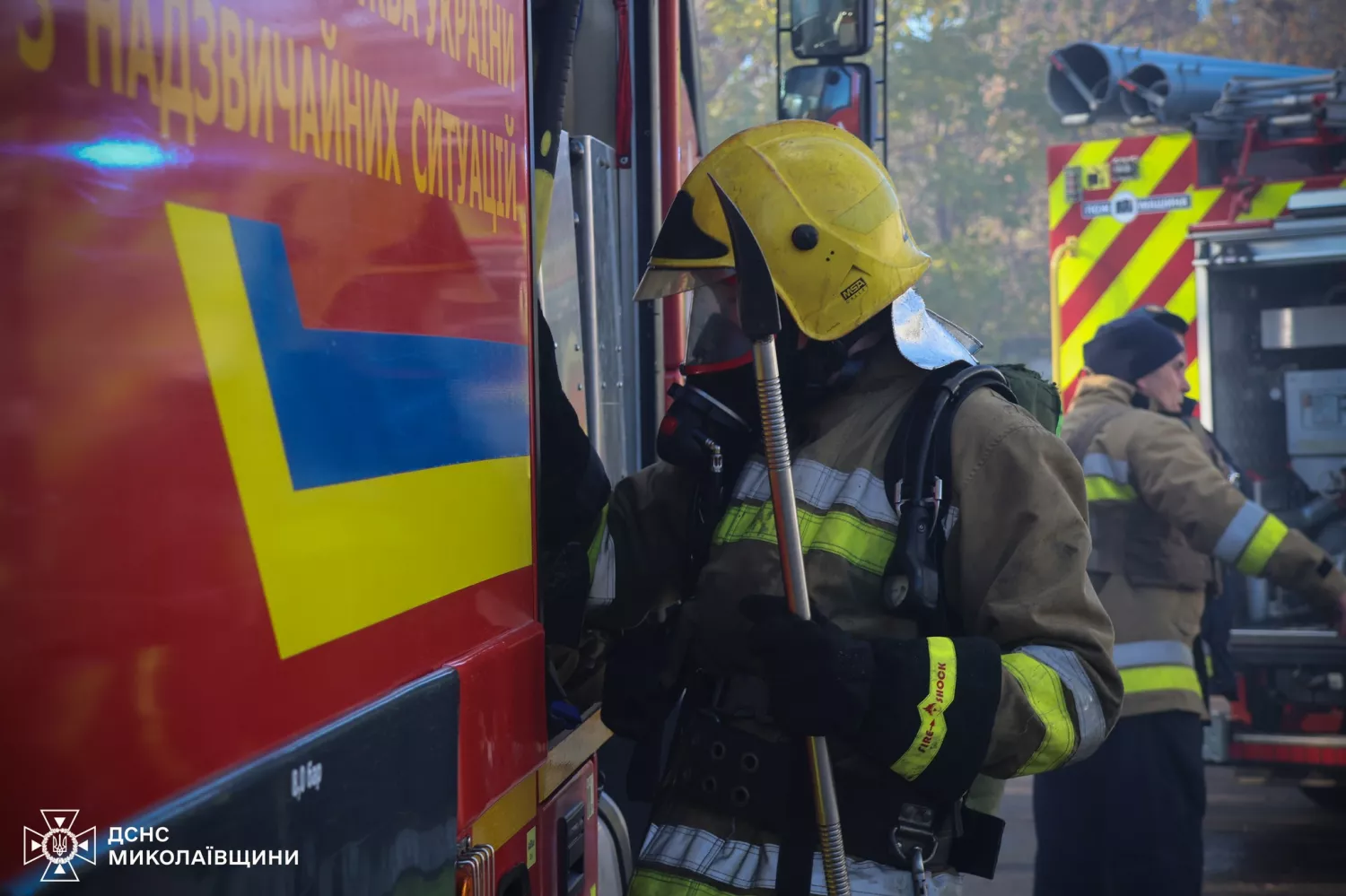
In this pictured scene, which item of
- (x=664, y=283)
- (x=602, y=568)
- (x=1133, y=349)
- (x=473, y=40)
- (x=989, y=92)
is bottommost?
(x=602, y=568)

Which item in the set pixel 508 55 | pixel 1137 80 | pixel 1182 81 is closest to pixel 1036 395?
pixel 508 55

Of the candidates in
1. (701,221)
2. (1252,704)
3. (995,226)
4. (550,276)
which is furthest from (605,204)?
(995,226)

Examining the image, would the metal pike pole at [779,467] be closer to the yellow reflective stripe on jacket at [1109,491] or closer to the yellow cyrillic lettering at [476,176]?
the yellow cyrillic lettering at [476,176]

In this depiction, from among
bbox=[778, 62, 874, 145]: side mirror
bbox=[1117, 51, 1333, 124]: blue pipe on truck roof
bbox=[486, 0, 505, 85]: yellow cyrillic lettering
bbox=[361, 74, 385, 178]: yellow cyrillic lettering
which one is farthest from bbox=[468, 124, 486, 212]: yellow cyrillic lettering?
bbox=[1117, 51, 1333, 124]: blue pipe on truck roof

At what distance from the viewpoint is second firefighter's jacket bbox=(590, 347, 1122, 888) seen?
1664mm

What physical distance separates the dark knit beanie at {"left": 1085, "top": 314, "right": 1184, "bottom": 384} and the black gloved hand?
9.04ft

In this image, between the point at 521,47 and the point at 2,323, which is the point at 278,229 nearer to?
the point at 2,323

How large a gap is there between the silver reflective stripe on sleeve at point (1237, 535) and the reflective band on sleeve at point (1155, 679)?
1.21ft

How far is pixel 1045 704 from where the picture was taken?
170 centimetres

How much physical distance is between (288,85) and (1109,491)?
133 inches

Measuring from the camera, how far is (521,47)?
1.66 m

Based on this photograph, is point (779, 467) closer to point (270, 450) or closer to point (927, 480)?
point (927, 480)

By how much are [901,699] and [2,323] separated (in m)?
1.19

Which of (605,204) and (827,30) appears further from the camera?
(827,30)
